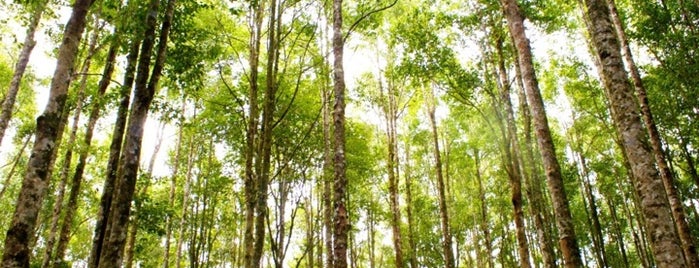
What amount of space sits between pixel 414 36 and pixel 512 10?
5.96 m

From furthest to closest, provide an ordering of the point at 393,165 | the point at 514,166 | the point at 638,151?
the point at 393,165
the point at 514,166
the point at 638,151

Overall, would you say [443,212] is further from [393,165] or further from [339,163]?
[339,163]

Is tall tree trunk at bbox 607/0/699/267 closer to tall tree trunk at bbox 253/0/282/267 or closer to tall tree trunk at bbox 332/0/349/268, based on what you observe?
tall tree trunk at bbox 332/0/349/268

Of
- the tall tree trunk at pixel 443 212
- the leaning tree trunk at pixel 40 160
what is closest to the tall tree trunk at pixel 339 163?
the leaning tree trunk at pixel 40 160

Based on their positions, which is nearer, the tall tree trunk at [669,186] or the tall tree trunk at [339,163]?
the tall tree trunk at [339,163]

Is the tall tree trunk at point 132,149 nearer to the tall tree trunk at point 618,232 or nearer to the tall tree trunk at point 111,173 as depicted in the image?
the tall tree trunk at point 111,173

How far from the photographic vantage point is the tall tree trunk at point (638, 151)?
4727 mm

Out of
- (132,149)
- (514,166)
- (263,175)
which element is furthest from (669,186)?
(132,149)

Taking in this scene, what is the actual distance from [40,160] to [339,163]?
475 cm

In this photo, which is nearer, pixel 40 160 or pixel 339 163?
pixel 40 160

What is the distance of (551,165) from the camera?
764 centimetres

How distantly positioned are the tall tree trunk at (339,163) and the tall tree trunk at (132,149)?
335 cm

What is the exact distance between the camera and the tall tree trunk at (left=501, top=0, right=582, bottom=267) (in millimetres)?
7641

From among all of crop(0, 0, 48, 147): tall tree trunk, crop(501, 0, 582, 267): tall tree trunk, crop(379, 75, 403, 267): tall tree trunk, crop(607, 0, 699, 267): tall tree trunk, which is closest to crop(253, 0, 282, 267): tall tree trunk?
crop(501, 0, 582, 267): tall tree trunk
